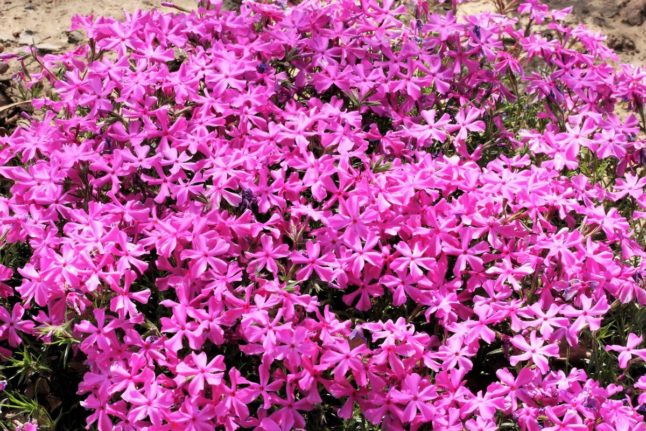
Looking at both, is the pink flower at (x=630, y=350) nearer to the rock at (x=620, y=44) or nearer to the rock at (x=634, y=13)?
the rock at (x=620, y=44)

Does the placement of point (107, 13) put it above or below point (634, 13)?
below

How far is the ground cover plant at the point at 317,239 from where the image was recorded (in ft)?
8.81

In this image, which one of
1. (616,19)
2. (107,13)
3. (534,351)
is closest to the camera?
(534,351)

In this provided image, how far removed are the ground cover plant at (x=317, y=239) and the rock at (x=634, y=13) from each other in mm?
2373

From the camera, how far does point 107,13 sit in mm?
5465

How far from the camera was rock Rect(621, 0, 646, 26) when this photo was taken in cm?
589

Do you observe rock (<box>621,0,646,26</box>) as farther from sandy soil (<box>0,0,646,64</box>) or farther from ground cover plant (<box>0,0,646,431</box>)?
ground cover plant (<box>0,0,646,431</box>)

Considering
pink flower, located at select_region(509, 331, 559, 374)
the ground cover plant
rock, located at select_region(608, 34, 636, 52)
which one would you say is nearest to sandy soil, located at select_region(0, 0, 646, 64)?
rock, located at select_region(608, 34, 636, 52)

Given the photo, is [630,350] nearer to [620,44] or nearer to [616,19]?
[620,44]

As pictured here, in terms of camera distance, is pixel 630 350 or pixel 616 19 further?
pixel 616 19

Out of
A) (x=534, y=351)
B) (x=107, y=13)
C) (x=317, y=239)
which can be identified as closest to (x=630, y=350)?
(x=534, y=351)

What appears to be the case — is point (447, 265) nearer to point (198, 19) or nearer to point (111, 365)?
point (111, 365)

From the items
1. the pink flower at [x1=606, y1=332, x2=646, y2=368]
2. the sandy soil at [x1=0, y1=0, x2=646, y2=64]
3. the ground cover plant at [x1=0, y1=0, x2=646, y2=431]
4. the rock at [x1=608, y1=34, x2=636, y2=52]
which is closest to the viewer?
the ground cover plant at [x1=0, y1=0, x2=646, y2=431]

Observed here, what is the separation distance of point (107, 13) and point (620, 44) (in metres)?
3.40
